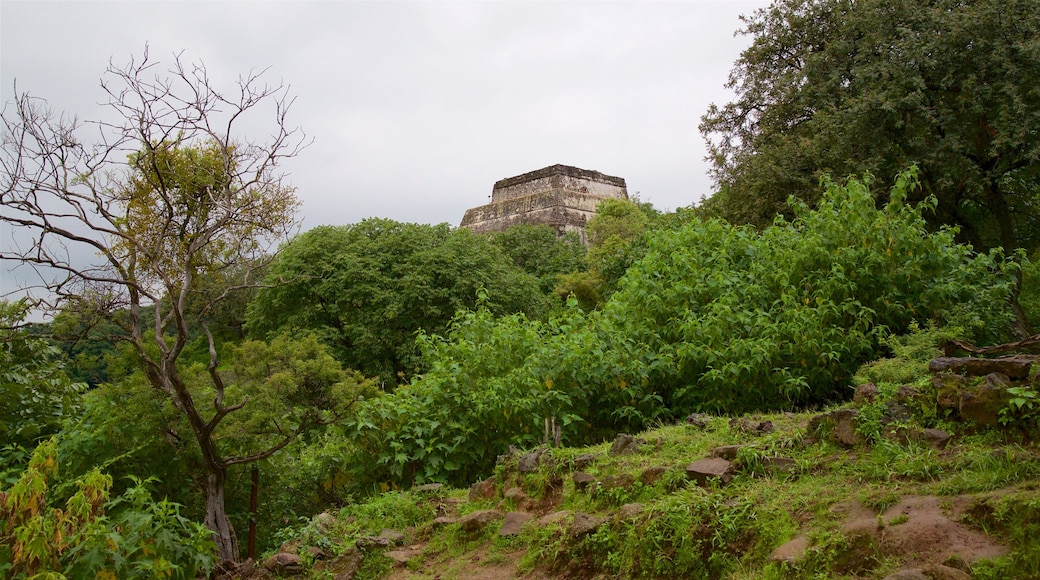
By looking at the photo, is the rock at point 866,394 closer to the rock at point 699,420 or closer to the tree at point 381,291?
the rock at point 699,420

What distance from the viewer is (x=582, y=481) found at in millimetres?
5043

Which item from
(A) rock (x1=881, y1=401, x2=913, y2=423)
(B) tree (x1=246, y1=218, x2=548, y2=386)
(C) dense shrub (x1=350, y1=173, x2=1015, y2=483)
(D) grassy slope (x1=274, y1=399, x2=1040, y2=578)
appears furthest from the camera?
(B) tree (x1=246, y1=218, x2=548, y2=386)

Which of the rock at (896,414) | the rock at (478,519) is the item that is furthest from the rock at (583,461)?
the rock at (896,414)

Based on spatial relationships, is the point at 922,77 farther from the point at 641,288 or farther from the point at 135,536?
the point at 135,536

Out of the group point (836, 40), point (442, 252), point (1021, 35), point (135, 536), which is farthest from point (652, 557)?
point (442, 252)

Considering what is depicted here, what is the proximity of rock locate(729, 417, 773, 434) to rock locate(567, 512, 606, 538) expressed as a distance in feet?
4.52

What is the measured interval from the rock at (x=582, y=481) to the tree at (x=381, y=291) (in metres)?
12.4

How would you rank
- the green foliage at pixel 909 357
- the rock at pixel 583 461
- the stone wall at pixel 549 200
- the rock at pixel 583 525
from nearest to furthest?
the rock at pixel 583 525 → the rock at pixel 583 461 → the green foliage at pixel 909 357 → the stone wall at pixel 549 200

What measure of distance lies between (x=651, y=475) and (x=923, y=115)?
10.5 metres

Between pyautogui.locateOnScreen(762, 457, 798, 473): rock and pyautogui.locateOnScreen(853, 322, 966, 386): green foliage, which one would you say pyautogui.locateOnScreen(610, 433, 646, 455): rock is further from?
pyautogui.locateOnScreen(853, 322, 966, 386): green foliage

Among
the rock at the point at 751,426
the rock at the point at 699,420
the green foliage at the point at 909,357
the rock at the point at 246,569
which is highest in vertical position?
the green foliage at the point at 909,357

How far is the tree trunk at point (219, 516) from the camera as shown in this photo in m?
5.43

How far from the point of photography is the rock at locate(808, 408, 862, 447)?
457cm

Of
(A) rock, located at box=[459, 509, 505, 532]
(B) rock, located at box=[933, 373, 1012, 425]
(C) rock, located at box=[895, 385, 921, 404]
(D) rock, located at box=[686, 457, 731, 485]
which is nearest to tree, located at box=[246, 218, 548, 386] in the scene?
(A) rock, located at box=[459, 509, 505, 532]
